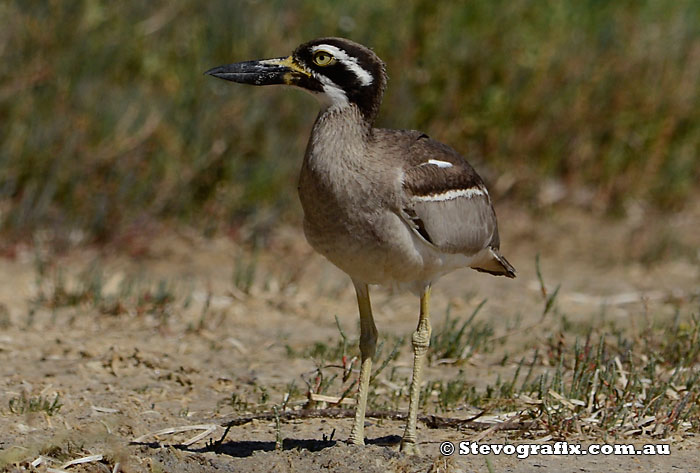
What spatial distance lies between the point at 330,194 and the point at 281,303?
2914 millimetres

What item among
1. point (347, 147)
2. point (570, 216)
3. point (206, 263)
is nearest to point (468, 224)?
point (347, 147)

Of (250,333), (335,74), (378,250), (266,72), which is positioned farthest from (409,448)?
(250,333)

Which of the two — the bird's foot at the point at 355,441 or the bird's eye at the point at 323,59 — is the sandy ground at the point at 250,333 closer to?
the bird's foot at the point at 355,441

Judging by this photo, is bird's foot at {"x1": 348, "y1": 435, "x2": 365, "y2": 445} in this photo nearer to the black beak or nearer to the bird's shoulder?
the bird's shoulder

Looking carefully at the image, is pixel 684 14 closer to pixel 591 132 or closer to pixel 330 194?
pixel 591 132

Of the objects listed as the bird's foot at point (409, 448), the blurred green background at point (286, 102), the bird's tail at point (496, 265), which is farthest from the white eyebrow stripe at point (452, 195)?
the blurred green background at point (286, 102)

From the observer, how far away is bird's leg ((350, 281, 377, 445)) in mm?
4062

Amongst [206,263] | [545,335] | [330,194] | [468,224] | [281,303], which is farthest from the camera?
[206,263]

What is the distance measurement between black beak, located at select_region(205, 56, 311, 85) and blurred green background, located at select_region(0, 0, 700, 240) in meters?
3.80

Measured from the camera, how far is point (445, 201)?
418cm

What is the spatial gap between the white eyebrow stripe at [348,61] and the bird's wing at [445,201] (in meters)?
0.34

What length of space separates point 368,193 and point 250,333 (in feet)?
8.01

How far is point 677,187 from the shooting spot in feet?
31.4

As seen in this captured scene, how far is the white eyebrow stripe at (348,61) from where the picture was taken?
409 cm
